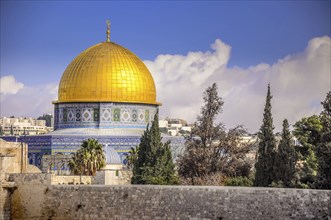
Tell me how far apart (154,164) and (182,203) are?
8.56 m

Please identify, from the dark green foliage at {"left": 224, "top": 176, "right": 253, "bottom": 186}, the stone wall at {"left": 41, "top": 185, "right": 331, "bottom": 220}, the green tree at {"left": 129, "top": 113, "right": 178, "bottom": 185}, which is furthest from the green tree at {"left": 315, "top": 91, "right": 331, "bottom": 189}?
the green tree at {"left": 129, "top": 113, "right": 178, "bottom": 185}

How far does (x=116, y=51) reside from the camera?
4738 centimetres

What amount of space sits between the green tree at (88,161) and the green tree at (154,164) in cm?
714

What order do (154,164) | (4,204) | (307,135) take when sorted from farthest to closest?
1. (307,135)
2. (154,164)
3. (4,204)

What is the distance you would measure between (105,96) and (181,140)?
5052 millimetres

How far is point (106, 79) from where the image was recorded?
46.2 m

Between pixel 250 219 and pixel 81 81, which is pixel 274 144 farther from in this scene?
pixel 81 81

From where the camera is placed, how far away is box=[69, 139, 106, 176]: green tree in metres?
36.1

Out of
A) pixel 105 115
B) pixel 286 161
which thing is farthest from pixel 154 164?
pixel 105 115

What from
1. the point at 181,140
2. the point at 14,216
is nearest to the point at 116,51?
the point at 181,140

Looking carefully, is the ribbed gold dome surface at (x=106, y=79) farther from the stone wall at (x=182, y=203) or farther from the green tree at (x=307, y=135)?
the stone wall at (x=182, y=203)

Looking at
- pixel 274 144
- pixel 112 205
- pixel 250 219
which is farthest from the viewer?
pixel 274 144

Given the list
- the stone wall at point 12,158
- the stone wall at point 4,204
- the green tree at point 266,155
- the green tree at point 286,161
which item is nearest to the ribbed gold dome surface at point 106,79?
the stone wall at point 12,158

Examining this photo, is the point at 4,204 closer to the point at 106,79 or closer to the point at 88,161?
the point at 88,161
